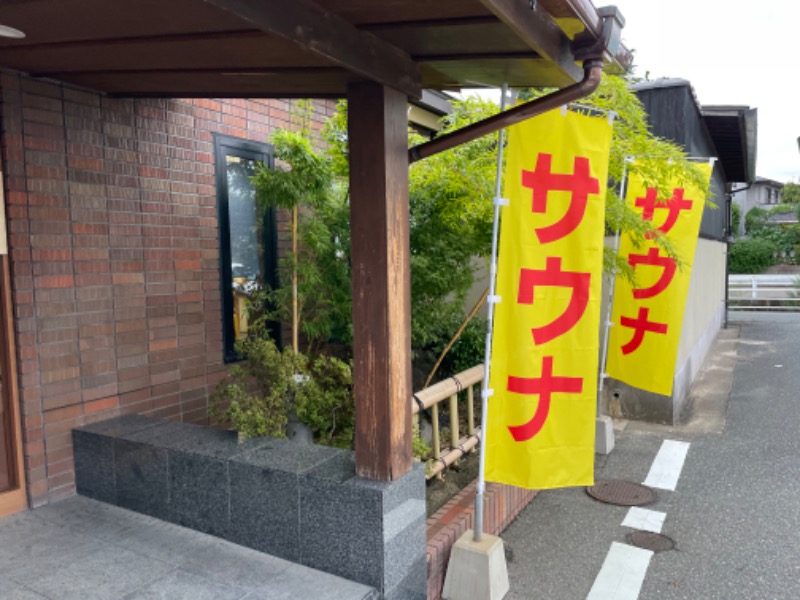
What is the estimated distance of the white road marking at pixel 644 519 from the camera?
4.70 metres

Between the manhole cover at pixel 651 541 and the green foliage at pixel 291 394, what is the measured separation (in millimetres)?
2285

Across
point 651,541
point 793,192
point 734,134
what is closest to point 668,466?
point 651,541

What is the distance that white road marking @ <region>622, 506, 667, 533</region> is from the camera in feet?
15.4

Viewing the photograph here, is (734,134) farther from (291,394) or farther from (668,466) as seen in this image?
(291,394)

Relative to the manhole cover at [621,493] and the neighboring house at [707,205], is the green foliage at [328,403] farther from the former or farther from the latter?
the neighboring house at [707,205]

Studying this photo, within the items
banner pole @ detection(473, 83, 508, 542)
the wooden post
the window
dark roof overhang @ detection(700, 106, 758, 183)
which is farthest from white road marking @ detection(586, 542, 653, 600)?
dark roof overhang @ detection(700, 106, 758, 183)

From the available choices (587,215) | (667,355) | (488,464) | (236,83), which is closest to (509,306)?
(587,215)

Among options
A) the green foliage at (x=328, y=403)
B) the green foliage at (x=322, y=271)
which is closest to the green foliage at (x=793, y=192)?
the green foliage at (x=322, y=271)

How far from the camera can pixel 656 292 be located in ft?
20.6

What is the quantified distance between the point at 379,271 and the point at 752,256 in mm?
29519

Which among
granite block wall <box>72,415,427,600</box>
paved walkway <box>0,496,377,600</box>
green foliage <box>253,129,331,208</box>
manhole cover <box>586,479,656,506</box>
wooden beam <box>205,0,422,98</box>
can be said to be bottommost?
manhole cover <box>586,479,656,506</box>

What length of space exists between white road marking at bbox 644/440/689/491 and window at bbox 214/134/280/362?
389 centimetres

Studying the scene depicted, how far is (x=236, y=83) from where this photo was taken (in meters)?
3.71

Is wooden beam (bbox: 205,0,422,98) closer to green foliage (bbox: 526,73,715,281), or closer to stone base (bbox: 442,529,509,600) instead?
green foliage (bbox: 526,73,715,281)
